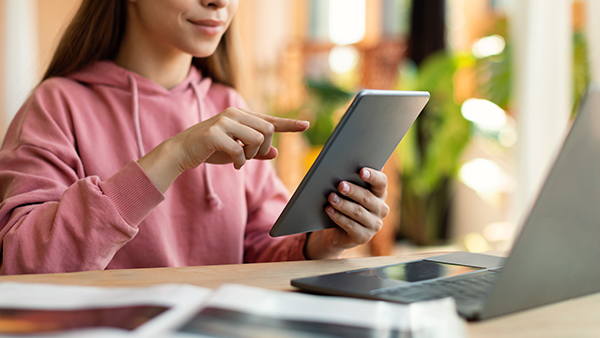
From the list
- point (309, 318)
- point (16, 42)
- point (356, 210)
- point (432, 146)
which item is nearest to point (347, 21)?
point (432, 146)

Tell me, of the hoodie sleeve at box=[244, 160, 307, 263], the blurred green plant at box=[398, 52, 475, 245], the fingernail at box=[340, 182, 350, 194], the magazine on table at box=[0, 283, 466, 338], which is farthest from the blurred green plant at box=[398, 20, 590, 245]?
the magazine on table at box=[0, 283, 466, 338]

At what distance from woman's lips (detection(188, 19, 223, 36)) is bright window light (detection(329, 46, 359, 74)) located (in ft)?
10.4

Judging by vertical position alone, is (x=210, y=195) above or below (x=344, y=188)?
below

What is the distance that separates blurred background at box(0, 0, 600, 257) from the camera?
5.46ft

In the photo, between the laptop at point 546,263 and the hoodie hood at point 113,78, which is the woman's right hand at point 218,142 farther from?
the hoodie hood at point 113,78

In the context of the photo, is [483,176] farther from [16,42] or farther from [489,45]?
[16,42]

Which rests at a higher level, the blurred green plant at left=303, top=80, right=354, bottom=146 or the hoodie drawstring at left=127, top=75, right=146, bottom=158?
the hoodie drawstring at left=127, top=75, right=146, bottom=158

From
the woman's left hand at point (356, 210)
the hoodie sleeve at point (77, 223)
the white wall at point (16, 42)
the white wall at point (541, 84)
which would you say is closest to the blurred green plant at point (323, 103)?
the white wall at point (541, 84)

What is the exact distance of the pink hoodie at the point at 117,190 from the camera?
70cm

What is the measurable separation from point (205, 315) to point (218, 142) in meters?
0.33

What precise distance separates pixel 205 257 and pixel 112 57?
431mm

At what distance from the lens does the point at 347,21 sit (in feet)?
13.7

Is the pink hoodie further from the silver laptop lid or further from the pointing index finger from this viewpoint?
the silver laptop lid

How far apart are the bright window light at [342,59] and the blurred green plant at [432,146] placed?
886mm
